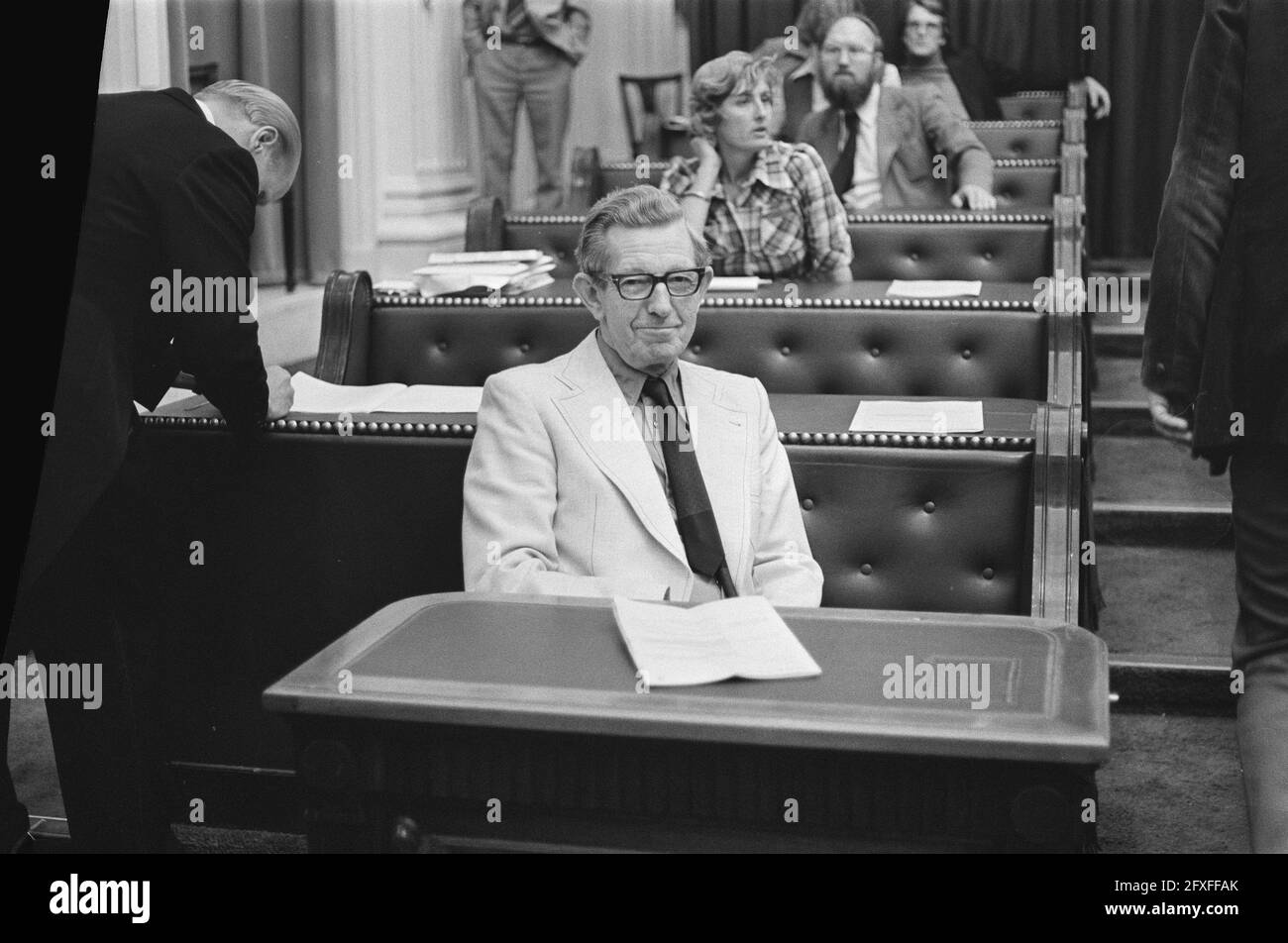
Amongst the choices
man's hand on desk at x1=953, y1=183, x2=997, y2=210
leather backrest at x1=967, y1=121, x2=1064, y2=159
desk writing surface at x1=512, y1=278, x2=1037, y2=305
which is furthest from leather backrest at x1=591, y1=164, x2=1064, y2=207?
desk writing surface at x1=512, y1=278, x2=1037, y2=305

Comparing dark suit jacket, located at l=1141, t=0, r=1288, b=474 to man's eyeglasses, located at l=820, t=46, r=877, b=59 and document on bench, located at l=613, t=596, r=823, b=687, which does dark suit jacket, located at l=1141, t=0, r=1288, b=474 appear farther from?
man's eyeglasses, located at l=820, t=46, r=877, b=59

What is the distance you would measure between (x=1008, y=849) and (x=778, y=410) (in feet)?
5.22

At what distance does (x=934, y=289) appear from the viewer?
3.75 meters

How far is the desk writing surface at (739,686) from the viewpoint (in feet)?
4.24

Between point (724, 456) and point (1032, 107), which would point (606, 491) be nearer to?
point (724, 456)

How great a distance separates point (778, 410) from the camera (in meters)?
2.84

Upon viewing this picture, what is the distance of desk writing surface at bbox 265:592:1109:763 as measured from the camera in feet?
4.24

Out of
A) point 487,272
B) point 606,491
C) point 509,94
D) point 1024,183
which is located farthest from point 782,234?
Result: point 509,94


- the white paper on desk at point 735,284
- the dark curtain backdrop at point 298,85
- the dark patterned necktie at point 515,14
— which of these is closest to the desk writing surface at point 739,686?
the white paper on desk at point 735,284

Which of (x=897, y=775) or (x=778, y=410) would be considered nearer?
(x=897, y=775)

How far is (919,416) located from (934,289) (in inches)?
43.3

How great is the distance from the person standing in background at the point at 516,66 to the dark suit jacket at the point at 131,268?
4730 millimetres
